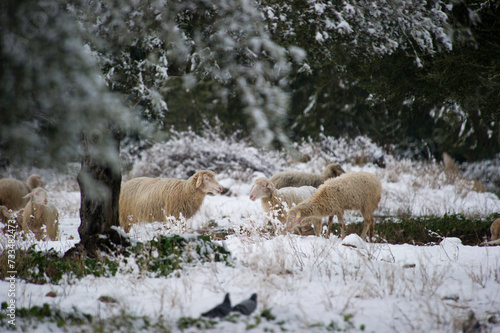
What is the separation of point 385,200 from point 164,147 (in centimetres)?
744

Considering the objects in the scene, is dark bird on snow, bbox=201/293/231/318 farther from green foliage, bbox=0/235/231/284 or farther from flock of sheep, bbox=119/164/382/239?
flock of sheep, bbox=119/164/382/239

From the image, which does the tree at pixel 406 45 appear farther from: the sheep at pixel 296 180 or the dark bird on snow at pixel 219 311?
the sheep at pixel 296 180

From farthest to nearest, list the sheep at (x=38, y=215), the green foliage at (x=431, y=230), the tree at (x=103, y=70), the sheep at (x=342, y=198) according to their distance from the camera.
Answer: the green foliage at (x=431, y=230) < the sheep at (x=342, y=198) < the sheep at (x=38, y=215) < the tree at (x=103, y=70)

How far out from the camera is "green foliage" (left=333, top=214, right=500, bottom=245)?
7234mm

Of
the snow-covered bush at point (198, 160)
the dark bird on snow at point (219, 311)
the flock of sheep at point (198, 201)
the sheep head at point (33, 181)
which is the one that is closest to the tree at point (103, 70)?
the dark bird on snow at point (219, 311)

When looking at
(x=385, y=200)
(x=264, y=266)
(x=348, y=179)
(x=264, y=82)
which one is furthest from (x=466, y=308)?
(x=385, y=200)

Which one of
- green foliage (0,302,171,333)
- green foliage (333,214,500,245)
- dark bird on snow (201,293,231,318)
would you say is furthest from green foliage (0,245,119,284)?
green foliage (333,214,500,245)

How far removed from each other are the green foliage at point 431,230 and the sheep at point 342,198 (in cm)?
74

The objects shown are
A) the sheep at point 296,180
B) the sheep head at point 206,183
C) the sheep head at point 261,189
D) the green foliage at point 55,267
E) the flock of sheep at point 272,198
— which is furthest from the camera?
the sheep at point 296,180

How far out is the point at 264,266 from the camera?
13.0ft

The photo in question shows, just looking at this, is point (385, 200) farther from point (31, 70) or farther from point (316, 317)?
point (31, 70)

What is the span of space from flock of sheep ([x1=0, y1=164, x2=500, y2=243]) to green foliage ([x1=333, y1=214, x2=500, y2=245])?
0.62 m

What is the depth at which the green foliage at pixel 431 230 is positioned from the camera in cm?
723

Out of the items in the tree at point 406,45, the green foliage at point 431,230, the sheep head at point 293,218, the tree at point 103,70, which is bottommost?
the green foliage at point 431,230
